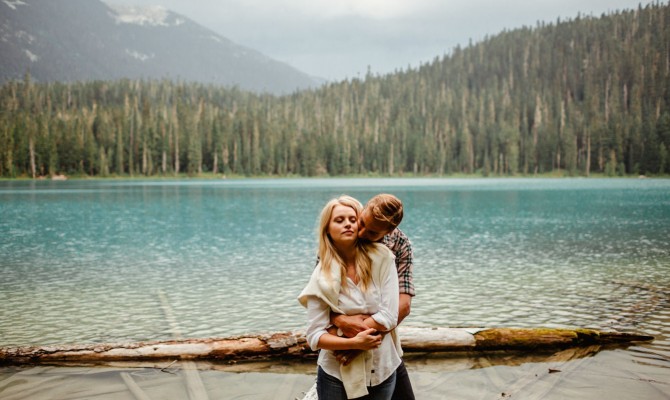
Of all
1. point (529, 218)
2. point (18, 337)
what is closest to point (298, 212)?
point (529, 218)

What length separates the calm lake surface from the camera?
13438mm

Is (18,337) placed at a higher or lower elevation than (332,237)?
lower

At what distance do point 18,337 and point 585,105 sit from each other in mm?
201881

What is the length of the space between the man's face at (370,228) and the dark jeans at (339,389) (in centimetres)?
113

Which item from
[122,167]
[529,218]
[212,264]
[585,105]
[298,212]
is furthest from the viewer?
[585,105]

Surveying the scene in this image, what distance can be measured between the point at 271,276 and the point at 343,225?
15945 mm

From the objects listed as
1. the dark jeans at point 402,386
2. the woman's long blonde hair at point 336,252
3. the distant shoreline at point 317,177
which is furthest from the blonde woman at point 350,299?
the distant shoreline at point 317,177

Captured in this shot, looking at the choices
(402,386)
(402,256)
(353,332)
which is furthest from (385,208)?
(402,386)

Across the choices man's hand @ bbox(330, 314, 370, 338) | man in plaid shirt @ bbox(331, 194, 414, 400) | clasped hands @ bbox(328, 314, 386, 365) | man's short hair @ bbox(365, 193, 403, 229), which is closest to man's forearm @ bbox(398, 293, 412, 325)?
man in plaid shirt @ bbox(331, 194, 414, 400)

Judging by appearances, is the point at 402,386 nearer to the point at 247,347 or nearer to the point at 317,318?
the point at 317,318

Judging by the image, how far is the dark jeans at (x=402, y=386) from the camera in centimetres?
484

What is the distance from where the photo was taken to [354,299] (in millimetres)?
4379

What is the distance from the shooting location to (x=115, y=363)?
921cm

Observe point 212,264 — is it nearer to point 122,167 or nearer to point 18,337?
point 18,337
